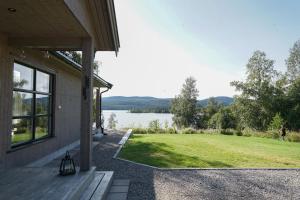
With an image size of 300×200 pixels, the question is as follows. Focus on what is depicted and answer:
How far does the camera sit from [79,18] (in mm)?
4406

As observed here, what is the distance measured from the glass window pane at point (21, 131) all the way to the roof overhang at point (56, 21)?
1.79 metres

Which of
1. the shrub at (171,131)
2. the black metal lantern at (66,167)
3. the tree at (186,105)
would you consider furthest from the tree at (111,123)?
the tree at (186,105)

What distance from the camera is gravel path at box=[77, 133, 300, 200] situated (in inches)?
217

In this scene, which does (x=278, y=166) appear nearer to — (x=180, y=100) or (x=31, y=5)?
(x=31, y=5)

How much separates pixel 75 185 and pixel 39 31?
8.35ft

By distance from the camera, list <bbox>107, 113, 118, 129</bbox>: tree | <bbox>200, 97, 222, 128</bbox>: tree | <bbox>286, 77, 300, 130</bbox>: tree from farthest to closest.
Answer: <bbox>200, 97, 222, 128</bbox>: tree
<bbox>286, 77, 300, 130</bbox>: tree
<bbox>107, 113, 118, 129</bbox>: tree

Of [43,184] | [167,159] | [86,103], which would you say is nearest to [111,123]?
[167,159]

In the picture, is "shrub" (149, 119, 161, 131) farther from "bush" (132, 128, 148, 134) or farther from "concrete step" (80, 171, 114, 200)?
"concrete step" (80, 171, 114, 200)

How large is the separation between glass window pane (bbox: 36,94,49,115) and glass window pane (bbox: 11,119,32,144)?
624 millimetres

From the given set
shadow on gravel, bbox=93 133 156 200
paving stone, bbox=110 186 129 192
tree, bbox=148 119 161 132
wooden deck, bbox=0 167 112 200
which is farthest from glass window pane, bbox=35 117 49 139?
tree, bbox=148 119 161 132

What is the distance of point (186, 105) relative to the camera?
51500 mm

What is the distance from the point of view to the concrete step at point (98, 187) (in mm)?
4498

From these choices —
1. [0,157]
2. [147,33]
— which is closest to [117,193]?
[0,157]

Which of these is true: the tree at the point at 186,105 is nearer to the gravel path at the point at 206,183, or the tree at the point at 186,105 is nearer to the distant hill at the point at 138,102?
the distant hill at the point at 138,102
